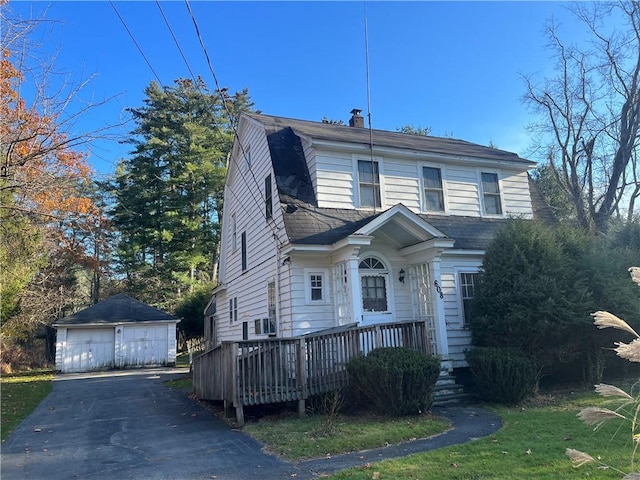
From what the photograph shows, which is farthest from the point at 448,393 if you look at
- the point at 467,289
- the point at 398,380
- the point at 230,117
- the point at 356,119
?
the point at 356,119

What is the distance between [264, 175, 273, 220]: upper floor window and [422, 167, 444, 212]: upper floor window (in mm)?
4344

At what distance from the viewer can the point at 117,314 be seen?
25672mm

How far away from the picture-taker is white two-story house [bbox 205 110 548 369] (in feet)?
36.6

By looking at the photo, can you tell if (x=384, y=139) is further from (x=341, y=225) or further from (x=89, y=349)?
(x=89, y=349)

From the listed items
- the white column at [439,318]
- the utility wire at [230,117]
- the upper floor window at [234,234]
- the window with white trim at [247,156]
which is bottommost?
the white column at [439,318]

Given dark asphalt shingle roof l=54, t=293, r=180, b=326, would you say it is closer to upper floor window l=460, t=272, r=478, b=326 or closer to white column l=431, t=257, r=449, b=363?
upper floor window l=460, t=272, r=478, b=326

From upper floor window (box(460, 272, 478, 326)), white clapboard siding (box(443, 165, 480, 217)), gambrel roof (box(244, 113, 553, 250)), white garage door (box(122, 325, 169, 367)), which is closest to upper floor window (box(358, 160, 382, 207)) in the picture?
gambrel roof (box(244, 113, 553, 250))

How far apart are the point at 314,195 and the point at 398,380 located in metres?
5.54

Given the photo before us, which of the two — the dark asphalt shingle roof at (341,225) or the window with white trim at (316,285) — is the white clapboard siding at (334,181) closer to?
the dark asphalt shingle roof at (341,225)

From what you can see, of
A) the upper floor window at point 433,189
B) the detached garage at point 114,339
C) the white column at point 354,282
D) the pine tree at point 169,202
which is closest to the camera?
the white column at point 354,282

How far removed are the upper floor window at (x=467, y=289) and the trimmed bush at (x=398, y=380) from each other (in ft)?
12.7

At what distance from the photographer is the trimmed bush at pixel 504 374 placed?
30.8 feet

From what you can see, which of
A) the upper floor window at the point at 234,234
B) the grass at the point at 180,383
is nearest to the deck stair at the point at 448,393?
the grass at the point at 180,383

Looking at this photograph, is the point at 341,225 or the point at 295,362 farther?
the point at 341,225
